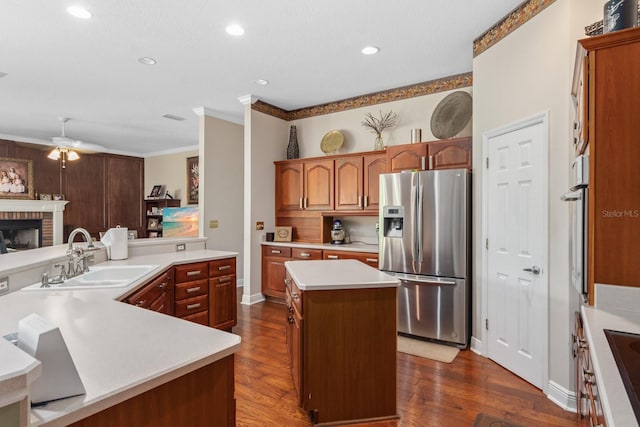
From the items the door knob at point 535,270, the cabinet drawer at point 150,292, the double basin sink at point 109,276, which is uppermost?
the door knob at point 535,270

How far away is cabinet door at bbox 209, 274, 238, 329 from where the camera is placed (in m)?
3.36

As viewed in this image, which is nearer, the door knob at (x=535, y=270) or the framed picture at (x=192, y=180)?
the door knob at (x=535, y=270)

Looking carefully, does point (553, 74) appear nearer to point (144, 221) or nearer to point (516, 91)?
point (516, 91)

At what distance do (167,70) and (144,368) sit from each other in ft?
11.5

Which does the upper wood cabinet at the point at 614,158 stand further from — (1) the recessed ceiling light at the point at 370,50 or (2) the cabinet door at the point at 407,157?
(2) the cabinet door at the point at 407,157

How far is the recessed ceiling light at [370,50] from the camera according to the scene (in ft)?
10.4

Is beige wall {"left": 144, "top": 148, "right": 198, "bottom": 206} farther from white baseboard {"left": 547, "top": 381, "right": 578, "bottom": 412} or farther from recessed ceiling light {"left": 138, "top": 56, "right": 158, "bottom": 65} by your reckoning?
white baseboard {"left": 547, "top": 381, "right": 578, "bottom": 412}

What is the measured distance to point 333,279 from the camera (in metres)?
2.07

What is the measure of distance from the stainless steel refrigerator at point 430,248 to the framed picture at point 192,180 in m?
5.09

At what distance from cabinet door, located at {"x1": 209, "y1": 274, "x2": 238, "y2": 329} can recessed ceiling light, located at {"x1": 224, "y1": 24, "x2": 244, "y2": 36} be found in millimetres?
2287

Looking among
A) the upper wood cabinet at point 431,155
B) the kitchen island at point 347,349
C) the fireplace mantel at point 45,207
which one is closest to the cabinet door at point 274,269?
the upper wood cabinet at point 431,155

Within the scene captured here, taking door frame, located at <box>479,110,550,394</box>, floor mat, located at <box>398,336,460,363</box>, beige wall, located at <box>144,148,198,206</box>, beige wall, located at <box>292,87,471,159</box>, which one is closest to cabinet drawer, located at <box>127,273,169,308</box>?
floor mat, located at <box>398,336,460,363</box>

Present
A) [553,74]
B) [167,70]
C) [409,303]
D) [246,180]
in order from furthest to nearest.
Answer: [246,180] < [167,70] < [409,303] < [553,74]

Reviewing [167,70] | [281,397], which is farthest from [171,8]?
[281,397]
